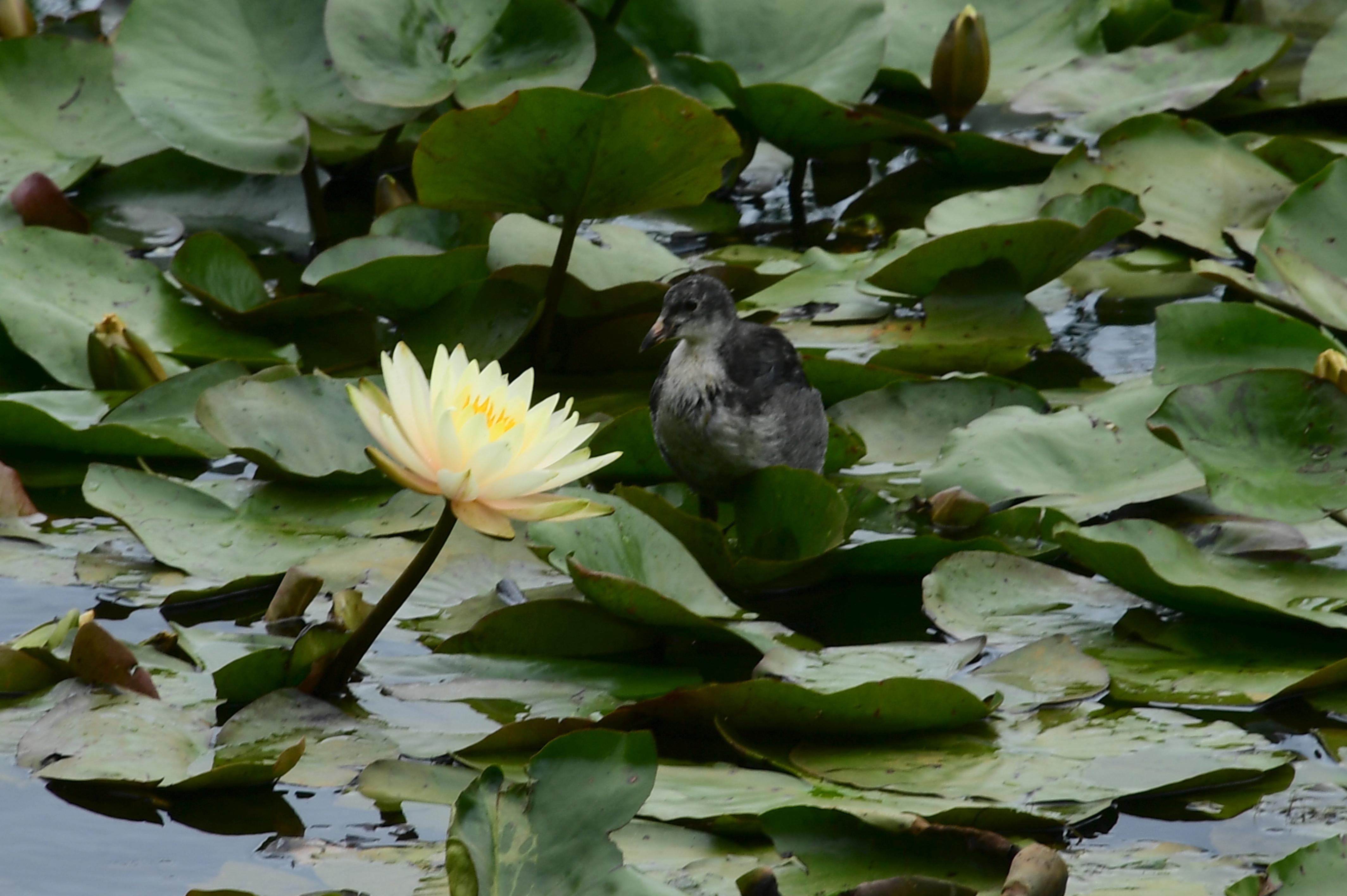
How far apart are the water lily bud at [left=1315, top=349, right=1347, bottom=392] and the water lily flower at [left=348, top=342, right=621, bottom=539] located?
1418 mm

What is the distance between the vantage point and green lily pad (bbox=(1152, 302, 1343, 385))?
2967 millimetres

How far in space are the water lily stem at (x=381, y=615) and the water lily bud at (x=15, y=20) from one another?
312 cm

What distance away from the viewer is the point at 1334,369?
2.66m

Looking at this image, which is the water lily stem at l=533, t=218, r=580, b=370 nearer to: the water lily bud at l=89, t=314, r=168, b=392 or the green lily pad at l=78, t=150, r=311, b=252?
the water lily bud at l=89, t=314, r=168, b=392

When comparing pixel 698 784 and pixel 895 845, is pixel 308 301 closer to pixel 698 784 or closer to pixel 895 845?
pixel 698 784

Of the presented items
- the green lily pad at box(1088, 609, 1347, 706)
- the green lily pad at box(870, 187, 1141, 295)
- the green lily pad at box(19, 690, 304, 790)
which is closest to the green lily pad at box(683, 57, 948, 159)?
the green lily pad at box(870, 187, 1141, 295)

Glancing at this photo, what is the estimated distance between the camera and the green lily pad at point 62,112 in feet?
13.5

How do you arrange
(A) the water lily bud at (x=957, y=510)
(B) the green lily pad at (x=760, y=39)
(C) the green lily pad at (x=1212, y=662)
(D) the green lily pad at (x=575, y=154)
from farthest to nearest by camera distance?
(B) the green lily pad at (x=760, y=39), (D) the green lily pad at (x=575, y=154), (A) the water lily bud at (x=957, y=510), (C) the green lily pad at (x=1212, y=662)

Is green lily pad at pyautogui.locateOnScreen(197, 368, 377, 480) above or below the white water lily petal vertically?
below

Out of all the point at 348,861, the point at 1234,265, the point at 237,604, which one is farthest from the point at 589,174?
the point at 1234,265

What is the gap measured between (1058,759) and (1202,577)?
554 millimetres

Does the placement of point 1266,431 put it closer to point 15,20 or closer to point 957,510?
point 957,510

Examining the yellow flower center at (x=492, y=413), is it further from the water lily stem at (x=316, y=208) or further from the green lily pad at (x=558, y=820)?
the water lily stem at (x=316, y=208)

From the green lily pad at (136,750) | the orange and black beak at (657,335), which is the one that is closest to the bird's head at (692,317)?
the orange and black beak at (657,335)
